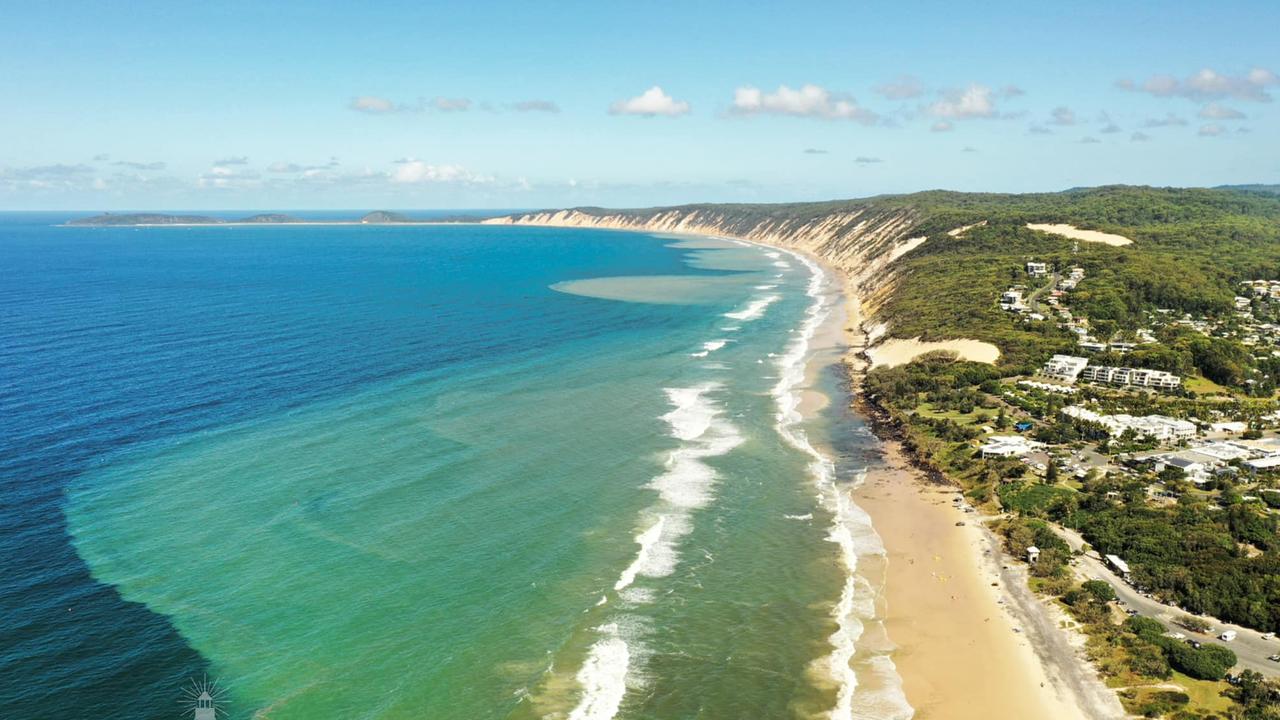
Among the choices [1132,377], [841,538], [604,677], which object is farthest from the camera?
[1132,377]

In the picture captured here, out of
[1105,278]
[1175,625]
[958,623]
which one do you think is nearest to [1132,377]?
[1105,278]

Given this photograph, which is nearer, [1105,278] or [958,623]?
A: [958,623]

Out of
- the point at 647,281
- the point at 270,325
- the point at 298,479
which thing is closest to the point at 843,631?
the point at 298,479

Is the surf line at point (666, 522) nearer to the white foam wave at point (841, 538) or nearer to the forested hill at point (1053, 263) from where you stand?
the white foam wave at point (841, 538)

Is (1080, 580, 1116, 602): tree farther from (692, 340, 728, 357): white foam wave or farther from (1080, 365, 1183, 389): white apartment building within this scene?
(692, 340, 728, 357): white foam wave

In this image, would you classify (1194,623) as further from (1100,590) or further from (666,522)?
(666,522)
